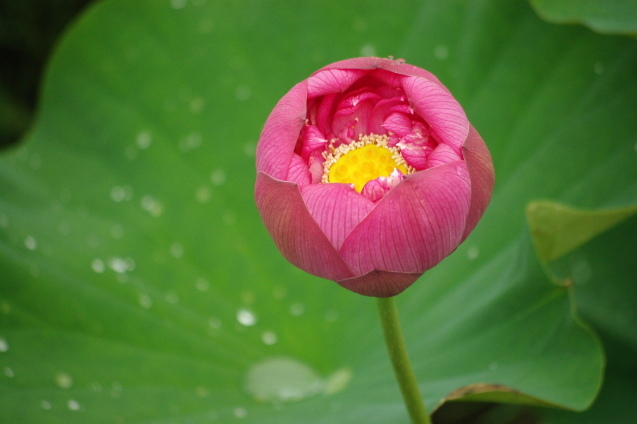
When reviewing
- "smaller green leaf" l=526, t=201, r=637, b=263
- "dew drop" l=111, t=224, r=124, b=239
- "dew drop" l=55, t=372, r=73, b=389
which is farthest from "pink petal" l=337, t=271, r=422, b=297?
"dew drop" l=111, t=224, r=124, b=239

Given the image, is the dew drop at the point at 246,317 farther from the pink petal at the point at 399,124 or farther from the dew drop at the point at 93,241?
the pink petal at the point at 399,124

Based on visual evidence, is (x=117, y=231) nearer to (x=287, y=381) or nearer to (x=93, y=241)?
(x=93, y=241)

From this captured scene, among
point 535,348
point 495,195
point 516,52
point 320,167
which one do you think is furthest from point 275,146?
point 516,52

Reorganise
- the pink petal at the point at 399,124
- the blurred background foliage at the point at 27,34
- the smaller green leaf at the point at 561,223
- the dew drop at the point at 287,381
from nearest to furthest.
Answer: the pink petal at the point at 399,124 → the smaller green leaf at the point at 561,223 → the dew drop at the point at 287,381 → the blurred background foliage at the point at 27,34

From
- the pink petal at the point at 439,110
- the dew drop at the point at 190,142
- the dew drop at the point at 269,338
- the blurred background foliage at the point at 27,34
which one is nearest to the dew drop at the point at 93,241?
the dew drop at the point at 190,142

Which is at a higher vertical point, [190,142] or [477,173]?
[190,142]

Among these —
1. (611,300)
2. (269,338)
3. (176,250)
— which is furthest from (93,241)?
(611,300)

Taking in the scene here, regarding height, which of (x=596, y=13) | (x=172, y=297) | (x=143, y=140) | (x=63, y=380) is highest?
(x=143, y=140)
